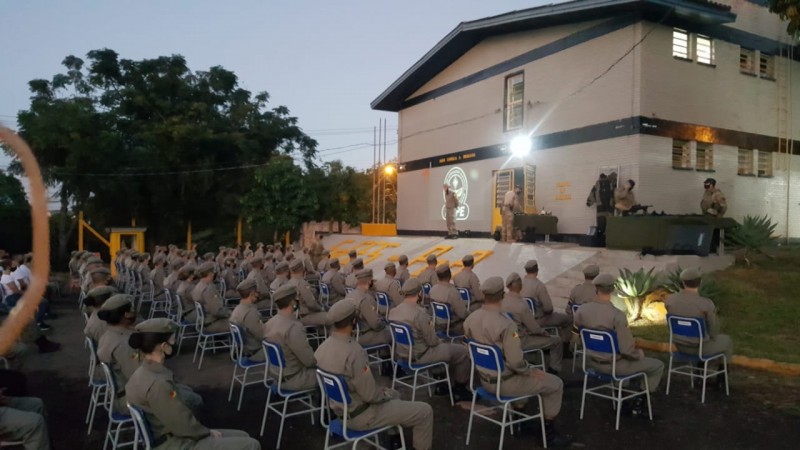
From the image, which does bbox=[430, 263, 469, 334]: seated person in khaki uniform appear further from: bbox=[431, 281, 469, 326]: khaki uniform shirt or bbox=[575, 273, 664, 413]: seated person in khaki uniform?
bbox=[575, 273, 664, 413]: seated person in khaki uniform

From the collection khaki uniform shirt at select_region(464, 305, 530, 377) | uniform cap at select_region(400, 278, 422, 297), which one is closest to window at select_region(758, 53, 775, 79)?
uniform cap at select_region(400, 278, 422, 297)

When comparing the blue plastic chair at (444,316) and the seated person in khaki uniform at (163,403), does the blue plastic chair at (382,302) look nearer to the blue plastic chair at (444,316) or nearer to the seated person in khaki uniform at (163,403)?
the blue plastic chair at (444,316)

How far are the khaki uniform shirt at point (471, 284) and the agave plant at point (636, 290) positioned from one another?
3519mm

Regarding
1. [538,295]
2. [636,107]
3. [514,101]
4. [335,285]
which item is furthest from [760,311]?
[514,101]

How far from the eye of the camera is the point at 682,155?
15305 millimetres

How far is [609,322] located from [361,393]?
113 inches

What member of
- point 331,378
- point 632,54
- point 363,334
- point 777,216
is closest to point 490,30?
point 632,54

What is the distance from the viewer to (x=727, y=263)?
1183 centimetres

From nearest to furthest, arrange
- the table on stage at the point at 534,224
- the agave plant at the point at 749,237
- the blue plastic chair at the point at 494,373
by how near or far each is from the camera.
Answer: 1. the blue plastic chair at the point at 494,373
2. the agave plant at the point at 749,237
3. the table on stage at the point at 534,224

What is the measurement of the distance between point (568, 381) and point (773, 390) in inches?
94.3

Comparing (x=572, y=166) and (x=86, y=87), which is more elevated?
(x=86, y=87)

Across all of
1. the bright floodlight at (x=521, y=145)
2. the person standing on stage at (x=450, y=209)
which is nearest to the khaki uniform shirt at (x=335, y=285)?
the person standing on stage at (x=450, y=209)

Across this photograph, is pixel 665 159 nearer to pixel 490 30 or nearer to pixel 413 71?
pixel 490 30

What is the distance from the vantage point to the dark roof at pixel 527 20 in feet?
46.9
